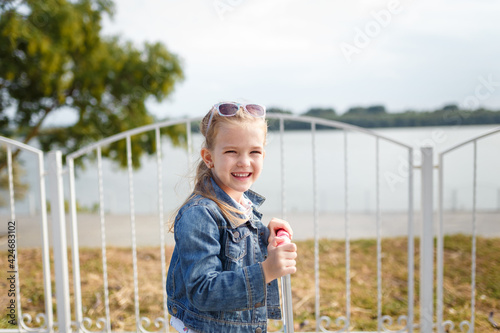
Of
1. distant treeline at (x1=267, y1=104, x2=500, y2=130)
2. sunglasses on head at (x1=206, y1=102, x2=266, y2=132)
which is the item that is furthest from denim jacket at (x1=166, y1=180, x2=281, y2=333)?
distant treeline at (x1=267, y1=104, x2=500, y2=130)

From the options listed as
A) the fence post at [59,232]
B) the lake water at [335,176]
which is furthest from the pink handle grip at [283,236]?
the fence post at [59,232]

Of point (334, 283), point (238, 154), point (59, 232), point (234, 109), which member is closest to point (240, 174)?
point (238, 154)

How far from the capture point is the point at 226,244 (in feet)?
4.13

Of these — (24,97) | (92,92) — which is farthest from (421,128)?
(24,97)

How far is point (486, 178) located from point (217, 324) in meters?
6.12

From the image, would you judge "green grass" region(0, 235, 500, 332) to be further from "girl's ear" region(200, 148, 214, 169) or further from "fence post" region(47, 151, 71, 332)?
"girl's ear" region(200, 148, 214, 169)

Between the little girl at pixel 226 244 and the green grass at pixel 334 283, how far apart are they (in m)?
1.78

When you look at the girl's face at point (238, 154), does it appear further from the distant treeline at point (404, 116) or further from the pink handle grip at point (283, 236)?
the distant treeline at point (404, 116)

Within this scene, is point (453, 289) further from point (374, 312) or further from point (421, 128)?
point (421, 128)

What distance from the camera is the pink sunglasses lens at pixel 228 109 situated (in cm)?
129

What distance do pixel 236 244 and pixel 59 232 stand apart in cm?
180

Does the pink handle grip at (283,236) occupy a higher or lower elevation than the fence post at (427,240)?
higher

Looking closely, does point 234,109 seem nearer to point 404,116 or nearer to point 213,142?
point 213,142

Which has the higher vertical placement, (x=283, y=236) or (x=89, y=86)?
(x=89, y=86)
